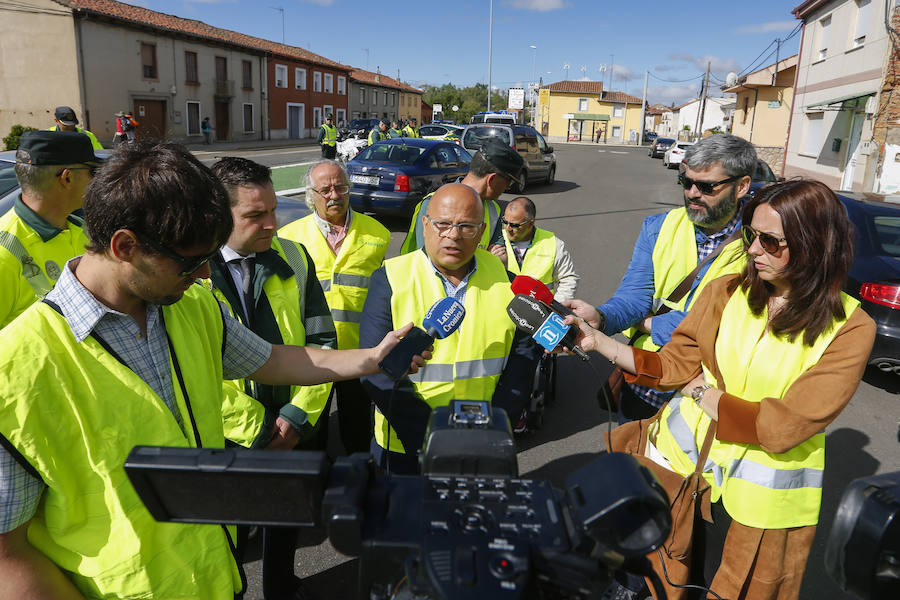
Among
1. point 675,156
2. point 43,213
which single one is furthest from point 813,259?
point 675,156

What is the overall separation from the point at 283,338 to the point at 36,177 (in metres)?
1.56

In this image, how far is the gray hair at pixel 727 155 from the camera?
9.47ft

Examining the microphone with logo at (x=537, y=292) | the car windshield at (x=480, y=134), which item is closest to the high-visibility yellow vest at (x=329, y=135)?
the car windshield at (x=480, y=134)

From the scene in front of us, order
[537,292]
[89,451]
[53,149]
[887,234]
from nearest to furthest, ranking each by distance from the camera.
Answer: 1. [89,451]
2. [537,292]
3. [53,149]
4. [887,234]

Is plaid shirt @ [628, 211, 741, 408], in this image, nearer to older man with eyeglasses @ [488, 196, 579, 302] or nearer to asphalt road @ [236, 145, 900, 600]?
asphalt road @ [236, 145, 900, 600]

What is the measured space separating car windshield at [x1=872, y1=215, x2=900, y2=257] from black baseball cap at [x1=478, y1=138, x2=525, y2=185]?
3735 mm

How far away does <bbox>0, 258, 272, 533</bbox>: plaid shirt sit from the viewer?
1228 millimetres

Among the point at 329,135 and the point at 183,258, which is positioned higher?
the point at 329,135

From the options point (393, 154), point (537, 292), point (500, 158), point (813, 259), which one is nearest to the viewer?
point (813, 259)

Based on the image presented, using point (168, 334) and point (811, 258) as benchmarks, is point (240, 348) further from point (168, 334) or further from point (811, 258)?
point (811, 258)

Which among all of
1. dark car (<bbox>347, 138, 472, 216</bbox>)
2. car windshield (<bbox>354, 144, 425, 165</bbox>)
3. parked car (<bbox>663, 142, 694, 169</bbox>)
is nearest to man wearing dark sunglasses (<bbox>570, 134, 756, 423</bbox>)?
dark car (<bbox>347, 138, 472, 216</bbox>)

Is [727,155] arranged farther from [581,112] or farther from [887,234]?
[581,112]

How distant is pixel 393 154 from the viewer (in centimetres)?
1226

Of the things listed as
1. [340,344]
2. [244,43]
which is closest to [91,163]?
[340,344]
